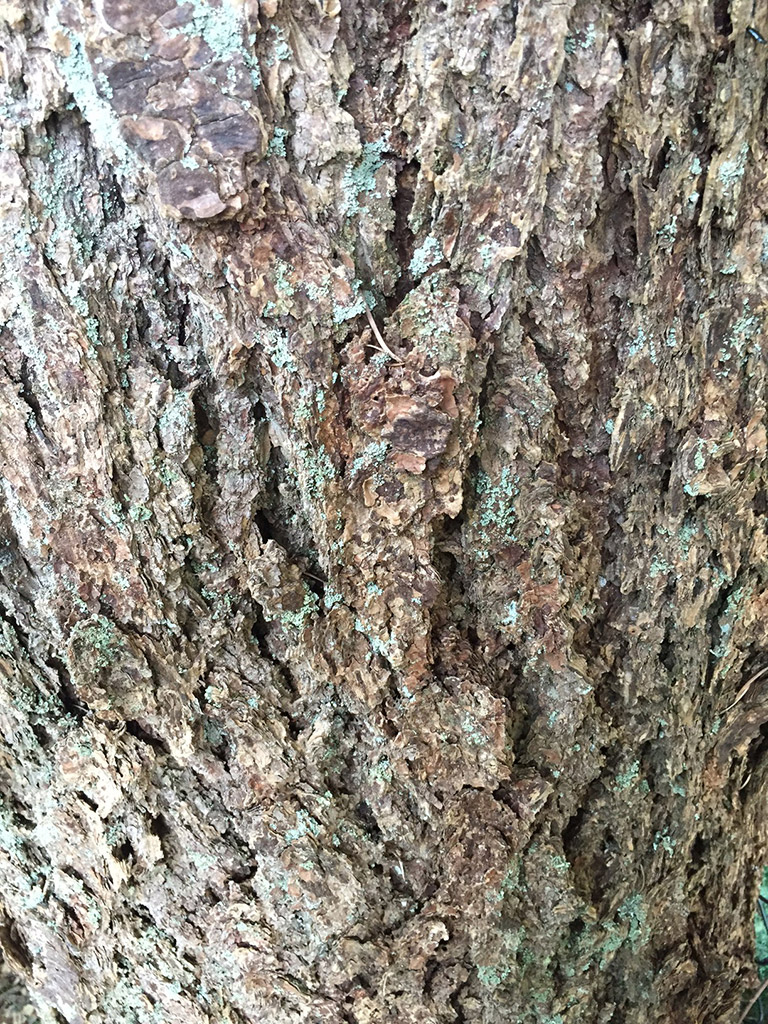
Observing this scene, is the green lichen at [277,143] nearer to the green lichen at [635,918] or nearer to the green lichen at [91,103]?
the green lichen at [91,103]

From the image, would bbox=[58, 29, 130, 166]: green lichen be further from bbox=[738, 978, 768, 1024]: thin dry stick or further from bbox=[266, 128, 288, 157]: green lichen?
bbox=[738, 978, 768, 1024]: thin dry stick

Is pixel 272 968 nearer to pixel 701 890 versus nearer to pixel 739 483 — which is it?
pixel 701 890

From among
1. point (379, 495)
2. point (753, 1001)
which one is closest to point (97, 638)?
point (379, 495)

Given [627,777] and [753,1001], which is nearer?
[627,777]

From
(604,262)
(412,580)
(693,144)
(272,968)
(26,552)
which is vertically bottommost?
(272,968)

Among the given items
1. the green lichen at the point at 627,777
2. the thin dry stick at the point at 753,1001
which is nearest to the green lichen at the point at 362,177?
the green lichen at the point at 627,777

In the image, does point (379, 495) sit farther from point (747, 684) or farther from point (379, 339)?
point (747, 684)

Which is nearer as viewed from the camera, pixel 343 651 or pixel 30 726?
pixel 343 651

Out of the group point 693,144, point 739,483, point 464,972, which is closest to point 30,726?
point 464,972
